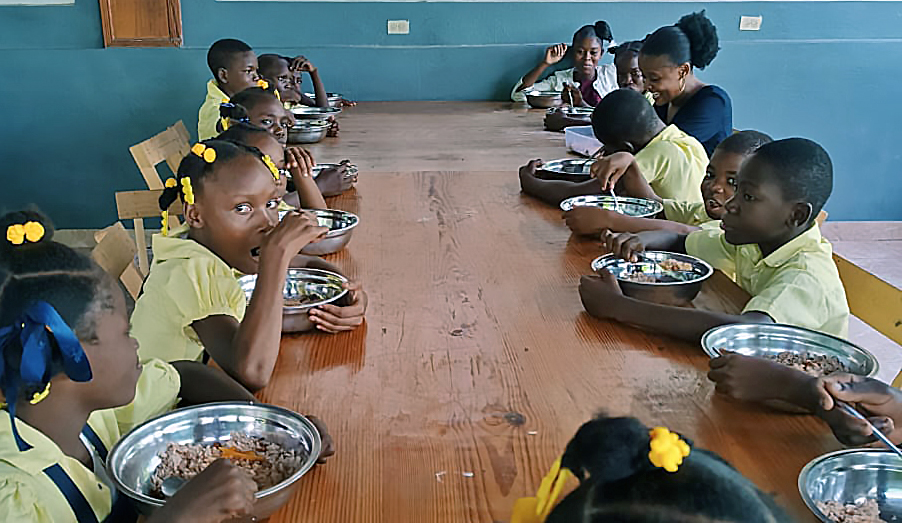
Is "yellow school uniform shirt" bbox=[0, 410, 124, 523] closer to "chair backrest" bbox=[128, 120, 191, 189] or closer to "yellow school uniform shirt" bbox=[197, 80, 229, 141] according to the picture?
"chair backrest" bbox=[128, 120, 191, 189]

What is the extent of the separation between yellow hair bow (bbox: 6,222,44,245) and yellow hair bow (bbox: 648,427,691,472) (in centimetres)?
78

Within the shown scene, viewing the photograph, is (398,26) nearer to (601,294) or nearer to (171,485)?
(601,294)

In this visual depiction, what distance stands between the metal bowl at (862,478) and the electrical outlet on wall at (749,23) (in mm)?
4182

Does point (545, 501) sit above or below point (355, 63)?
below

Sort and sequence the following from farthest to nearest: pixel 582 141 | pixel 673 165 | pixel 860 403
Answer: pixel 582 141, pixel 673 165, pixel 860 403

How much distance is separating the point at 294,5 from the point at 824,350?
12.6 feet

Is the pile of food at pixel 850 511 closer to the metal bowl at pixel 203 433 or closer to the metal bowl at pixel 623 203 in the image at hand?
the metal bowl at pixel 203 433

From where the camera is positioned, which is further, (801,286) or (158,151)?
(158,151)

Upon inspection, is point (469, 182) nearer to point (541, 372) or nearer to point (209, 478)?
point (541, 372)

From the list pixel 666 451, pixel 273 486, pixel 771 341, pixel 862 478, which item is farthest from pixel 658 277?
pixel 666 451

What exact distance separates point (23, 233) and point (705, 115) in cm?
222

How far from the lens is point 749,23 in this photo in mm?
4672

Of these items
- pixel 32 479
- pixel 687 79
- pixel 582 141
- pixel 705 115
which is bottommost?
pixel 32 479

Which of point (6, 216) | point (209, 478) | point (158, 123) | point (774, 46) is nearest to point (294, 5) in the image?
point (158, 123)
